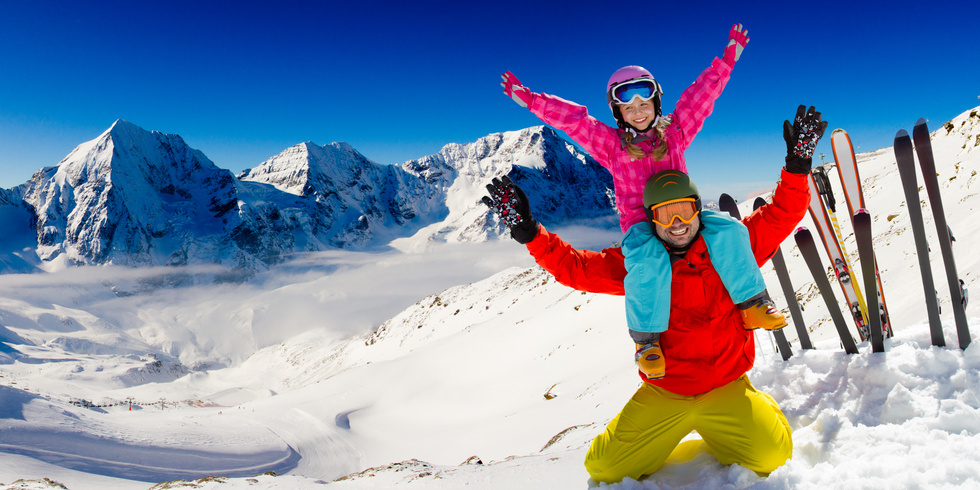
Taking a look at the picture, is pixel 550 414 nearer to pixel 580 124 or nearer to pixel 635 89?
pixel 580 124

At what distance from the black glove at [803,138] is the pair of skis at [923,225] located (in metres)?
1.17

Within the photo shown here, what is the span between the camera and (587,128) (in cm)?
427

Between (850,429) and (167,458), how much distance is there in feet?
59.1

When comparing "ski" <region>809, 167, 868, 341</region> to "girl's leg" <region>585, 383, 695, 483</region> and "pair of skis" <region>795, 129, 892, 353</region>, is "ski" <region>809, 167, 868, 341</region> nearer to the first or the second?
"pair of skis" <region>795, 129, 892, 353</region>

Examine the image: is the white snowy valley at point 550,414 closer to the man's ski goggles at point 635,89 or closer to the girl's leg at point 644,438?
the girl's leg at point 644,438

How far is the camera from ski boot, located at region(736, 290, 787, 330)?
320cm

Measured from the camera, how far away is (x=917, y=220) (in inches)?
161

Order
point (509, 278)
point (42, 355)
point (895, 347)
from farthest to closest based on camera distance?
point (42, 355) → point (509, 278) → point (895, 347)

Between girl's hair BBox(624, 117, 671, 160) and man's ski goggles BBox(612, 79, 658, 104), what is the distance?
259mm

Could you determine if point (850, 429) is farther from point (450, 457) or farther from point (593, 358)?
point (593, 358)

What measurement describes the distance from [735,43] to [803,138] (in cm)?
130

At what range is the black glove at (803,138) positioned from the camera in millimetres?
3404

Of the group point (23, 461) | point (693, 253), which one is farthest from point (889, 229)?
point (23, 461)

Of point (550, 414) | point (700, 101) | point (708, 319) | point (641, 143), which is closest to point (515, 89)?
point (641, 143)
